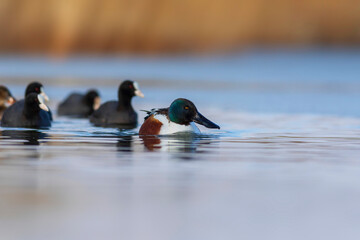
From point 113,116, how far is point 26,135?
3988 millimetres

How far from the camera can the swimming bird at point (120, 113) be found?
18828 mm

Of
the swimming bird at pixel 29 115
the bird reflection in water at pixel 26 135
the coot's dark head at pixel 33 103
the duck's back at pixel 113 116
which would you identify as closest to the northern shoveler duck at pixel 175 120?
the bird reflection in water at pixel 26 135

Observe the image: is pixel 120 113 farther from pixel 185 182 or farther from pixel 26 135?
pixel 185 182

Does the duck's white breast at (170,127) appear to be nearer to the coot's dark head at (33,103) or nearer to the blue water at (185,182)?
the blue water at (185,182)

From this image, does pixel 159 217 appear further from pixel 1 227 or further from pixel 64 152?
pixel 64 152

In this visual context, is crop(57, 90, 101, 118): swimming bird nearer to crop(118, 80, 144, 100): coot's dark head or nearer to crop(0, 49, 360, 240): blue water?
crop(118, 80, 144, 100): coot's dark head

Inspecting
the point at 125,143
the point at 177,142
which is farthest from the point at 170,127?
the point at 125,143

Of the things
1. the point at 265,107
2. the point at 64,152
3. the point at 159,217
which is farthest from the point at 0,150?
the point at 265,107

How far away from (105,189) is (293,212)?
1.96m

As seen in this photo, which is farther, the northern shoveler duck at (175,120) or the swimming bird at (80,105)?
the swimming bird at (80,105)

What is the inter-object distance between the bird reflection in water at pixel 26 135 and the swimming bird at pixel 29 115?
0.91 meters

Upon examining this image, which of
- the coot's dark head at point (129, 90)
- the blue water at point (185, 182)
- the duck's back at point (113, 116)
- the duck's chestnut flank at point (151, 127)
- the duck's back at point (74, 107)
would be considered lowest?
the blue water at point (185, 182)

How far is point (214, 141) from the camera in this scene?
1417 centimetres

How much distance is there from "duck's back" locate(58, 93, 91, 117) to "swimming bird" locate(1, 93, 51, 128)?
4.70 metres
